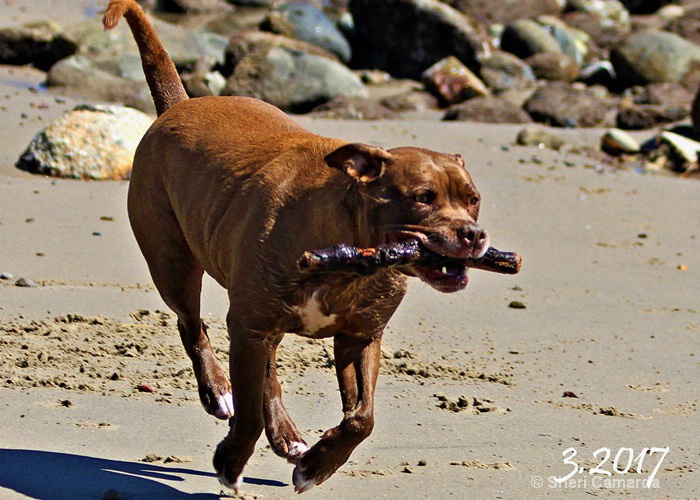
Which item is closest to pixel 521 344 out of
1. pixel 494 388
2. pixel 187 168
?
pixel 494 388

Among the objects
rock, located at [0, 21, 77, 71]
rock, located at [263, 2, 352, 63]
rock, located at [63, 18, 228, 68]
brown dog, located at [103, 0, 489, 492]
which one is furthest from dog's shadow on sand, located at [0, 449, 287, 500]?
rock, located at [263, 2, 352, 63]

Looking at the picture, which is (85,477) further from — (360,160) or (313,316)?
(360,160)

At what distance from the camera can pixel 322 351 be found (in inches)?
265

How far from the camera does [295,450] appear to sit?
5160mm

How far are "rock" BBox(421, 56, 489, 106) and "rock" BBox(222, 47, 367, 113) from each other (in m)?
2.27

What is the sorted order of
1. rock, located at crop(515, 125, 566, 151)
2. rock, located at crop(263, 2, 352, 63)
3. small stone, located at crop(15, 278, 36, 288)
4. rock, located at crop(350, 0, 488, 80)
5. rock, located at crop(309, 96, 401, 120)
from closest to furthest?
small stone, located at crop(15, 278, 36, 288)
rock, located at crop(515, 125, 566, 151)
rock, located at crop(309, 96, 401, 120)
rock, located at crop(263, 2, 352, 63)
rock, located at crop(350, 0, 488, 80)

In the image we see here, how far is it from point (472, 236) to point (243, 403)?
123 cm

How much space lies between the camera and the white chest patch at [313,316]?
468 cm

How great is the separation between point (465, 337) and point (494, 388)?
876mm

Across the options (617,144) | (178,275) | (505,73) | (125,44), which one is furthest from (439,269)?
(505,73)

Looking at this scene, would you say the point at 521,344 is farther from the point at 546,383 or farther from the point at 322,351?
the point at 322,351

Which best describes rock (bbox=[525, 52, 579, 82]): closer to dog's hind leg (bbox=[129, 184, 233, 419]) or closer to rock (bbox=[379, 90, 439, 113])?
rock (bbox=[379, 90, 439, 113])

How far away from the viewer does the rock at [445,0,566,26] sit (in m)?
25.9

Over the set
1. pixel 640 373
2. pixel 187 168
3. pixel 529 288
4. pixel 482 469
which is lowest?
pixel 529 288
